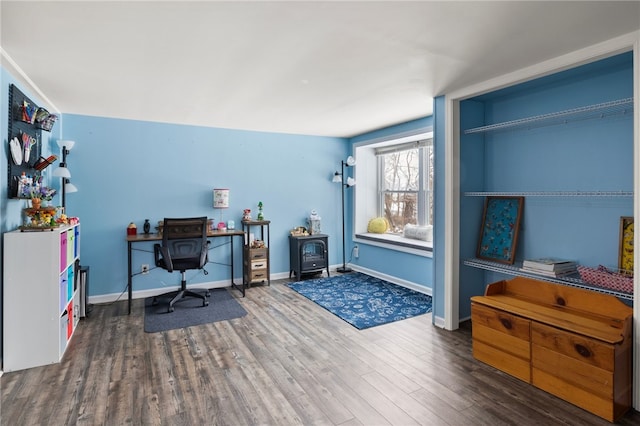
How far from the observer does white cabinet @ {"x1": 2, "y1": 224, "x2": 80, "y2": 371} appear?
8.47 feet

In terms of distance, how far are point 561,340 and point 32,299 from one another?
3730 millimetres

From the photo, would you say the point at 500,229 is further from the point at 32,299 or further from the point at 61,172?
the point at 61,172

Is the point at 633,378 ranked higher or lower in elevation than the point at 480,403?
higher

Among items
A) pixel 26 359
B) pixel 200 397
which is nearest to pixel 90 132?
pixel 26 359

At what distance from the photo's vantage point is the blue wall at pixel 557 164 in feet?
8.49

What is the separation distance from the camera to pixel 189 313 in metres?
3.89

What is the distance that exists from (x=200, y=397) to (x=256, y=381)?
381 mm

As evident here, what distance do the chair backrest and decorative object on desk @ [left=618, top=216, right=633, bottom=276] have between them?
3.85m

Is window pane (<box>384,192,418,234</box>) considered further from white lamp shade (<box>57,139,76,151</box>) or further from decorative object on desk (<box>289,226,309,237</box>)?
white lamp shade (<box>57,139,76,151</box>)

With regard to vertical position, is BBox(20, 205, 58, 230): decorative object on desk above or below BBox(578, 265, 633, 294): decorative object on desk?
above

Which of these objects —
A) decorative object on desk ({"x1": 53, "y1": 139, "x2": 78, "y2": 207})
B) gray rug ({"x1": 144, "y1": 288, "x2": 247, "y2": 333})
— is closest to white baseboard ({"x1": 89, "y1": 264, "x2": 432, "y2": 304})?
gray rug ({"x1": 144, "y1": 288, "x2": 247, "y2": 333})

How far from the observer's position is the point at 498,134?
3.46m

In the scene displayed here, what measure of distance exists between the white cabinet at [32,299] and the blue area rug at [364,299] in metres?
Answer: 2.51

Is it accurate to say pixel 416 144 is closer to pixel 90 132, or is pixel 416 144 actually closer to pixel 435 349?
pixel 435 349
